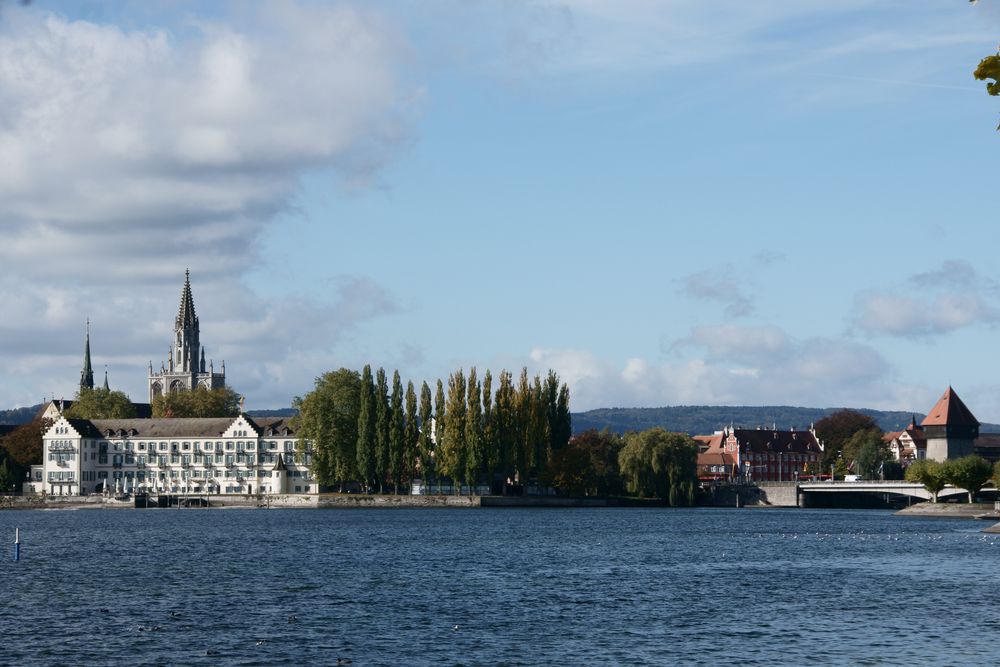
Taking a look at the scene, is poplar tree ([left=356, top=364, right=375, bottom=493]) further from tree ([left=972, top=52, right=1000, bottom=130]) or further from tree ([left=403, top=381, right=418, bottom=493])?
tree ([left=972, top=52, right=1000, bottom=130])

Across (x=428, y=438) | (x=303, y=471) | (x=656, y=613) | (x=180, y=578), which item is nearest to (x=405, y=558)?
(x=180, y=578)

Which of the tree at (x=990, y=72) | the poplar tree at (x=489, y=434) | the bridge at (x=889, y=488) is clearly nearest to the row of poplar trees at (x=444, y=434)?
the poplar tree at (x=489, y=434)

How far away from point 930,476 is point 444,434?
56.6 meters

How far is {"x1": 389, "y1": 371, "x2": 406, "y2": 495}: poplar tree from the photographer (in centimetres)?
16312

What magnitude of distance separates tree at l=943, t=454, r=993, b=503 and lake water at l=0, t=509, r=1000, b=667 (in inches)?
1807

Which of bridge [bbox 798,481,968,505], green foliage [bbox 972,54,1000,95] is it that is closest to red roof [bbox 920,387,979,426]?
bridge [bbox 798,481,968,505]

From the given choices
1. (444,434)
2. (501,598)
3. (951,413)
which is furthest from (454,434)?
(501,598)

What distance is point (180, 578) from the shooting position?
69.8m

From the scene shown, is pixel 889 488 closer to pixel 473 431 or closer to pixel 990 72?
pixel 473 431

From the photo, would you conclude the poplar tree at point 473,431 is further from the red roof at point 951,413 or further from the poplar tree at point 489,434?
the red roof at point 951,413

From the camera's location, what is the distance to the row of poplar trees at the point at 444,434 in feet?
533

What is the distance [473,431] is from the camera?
529 feet

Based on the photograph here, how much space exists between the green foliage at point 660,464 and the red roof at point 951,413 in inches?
1537

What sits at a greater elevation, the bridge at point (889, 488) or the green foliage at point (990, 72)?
the green foliage at point (990, 72)
